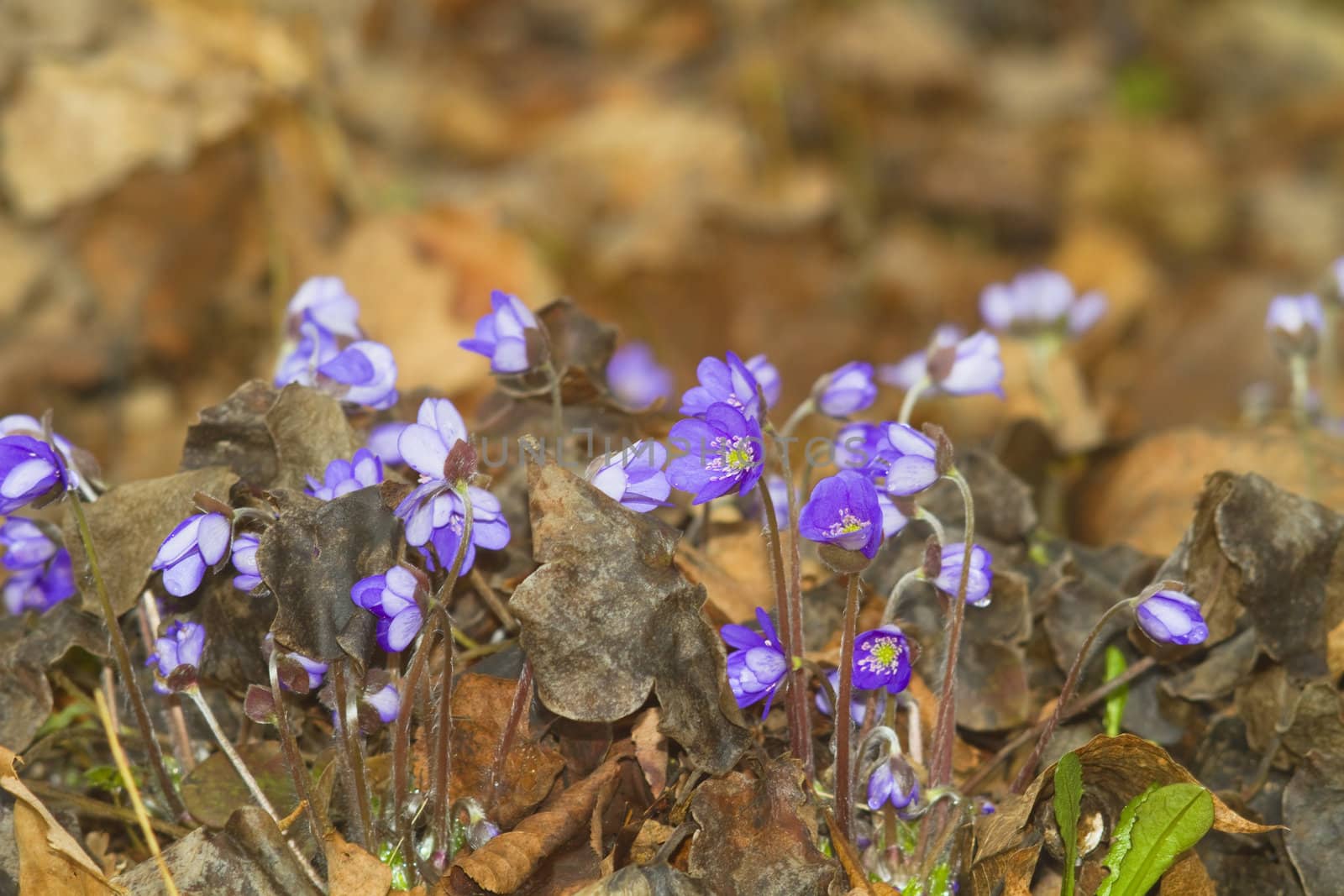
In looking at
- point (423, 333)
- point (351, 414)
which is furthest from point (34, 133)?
point (351, 414)

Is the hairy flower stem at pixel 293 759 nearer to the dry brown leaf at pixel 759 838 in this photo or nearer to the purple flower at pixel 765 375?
the dry brown leaf at pixel 759 838

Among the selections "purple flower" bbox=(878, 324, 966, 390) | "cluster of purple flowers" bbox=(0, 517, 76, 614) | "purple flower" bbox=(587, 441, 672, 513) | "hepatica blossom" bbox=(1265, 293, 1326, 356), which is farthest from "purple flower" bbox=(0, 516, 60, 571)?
"hepatica blossom" bbox=(1265, 293, 1326, 356)

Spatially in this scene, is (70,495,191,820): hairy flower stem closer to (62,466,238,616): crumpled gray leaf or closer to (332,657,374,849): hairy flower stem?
(62,466,238,616): crumpled gray leaf

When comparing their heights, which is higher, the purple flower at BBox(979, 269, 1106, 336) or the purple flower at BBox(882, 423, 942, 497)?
the purple flower at BBox(882, 423, 942, 497)

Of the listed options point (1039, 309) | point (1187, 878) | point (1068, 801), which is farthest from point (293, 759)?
point (1039, 309)

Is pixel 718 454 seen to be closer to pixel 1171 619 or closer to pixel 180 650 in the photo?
pixel 1171 619

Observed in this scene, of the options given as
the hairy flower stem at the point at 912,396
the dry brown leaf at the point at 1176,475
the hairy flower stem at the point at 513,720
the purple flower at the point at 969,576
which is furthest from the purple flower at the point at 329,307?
the dry brown leaf at the point at 1176,475

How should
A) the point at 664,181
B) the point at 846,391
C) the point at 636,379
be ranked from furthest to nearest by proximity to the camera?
the point at 664,181, the point at 636,379, the point at 846,391
